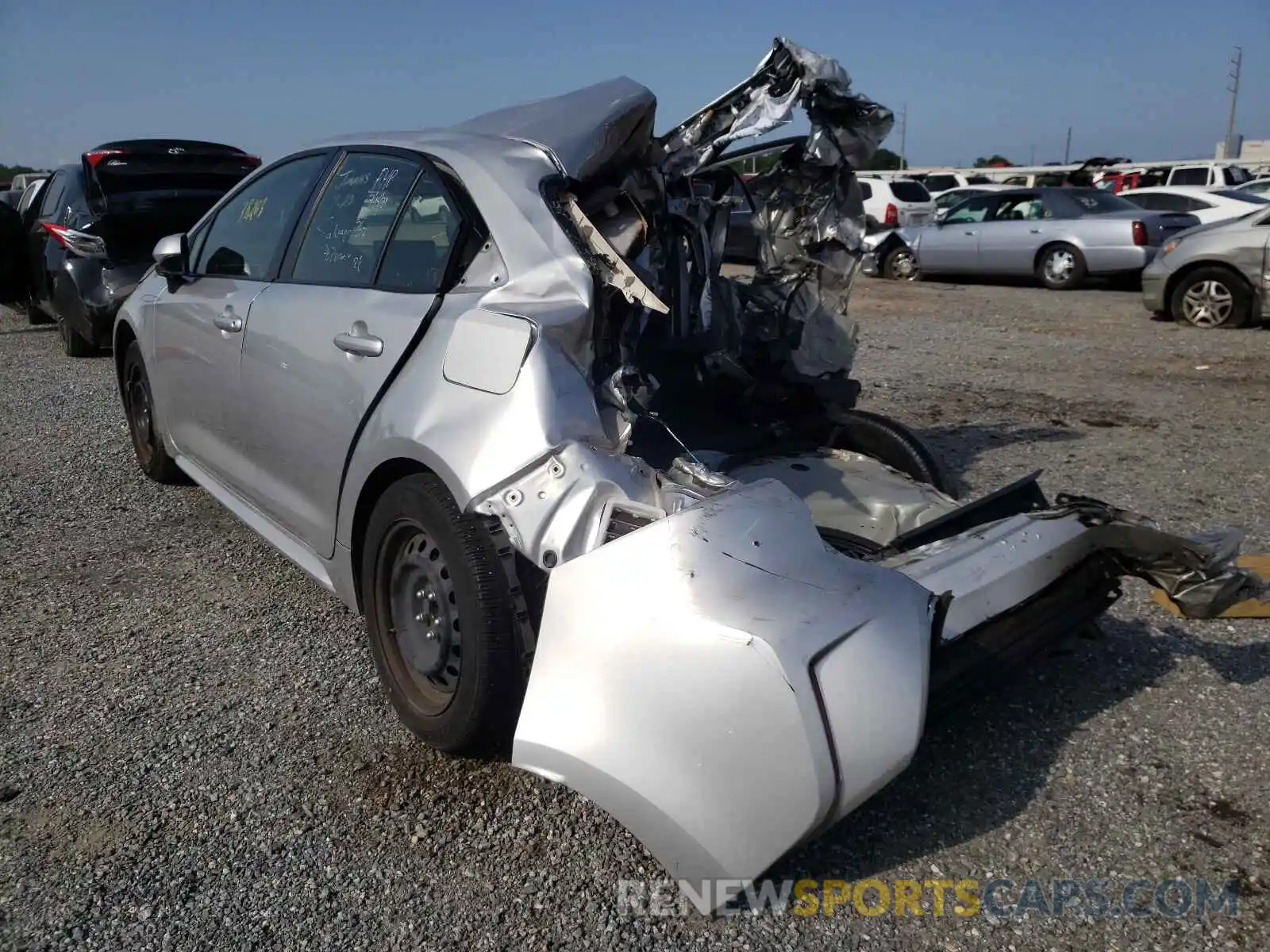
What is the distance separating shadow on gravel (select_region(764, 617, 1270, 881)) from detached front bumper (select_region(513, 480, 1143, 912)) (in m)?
0.27

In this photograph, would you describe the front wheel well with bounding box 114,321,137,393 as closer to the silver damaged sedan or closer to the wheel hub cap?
the silver damaged sedan

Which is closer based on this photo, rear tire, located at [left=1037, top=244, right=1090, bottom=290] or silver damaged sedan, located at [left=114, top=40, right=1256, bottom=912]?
silver damaged sedan, located at [left=114, top=40, right=1256, bottom=912]

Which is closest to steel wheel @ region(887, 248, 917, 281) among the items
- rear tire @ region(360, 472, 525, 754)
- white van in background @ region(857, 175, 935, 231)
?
white van in background @ region(857, 175, 935, 231)

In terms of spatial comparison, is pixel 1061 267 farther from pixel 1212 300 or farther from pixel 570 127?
pixel 570 127

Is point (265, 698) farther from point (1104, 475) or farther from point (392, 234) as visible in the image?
point (1104, 475)

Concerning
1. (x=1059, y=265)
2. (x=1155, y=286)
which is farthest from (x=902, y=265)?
(x=1155, y=286)

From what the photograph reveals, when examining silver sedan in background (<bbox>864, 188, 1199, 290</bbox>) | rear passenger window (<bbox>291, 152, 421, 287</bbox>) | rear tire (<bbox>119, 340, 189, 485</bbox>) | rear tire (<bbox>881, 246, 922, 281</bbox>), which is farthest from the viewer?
rear tire (<bbox>881, 246, 922, 281</bbox>)

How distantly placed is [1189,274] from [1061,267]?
384 centimetres

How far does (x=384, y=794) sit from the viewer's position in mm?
2721

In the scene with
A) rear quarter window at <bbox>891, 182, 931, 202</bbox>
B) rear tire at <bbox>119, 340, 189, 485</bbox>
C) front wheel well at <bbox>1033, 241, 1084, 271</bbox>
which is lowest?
front wheel well at <bbox>1033, 241, 1084, 271</bbox>

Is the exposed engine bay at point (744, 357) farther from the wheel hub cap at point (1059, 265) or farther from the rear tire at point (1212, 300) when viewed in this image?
the wheel hub cap at point (1059, 265)

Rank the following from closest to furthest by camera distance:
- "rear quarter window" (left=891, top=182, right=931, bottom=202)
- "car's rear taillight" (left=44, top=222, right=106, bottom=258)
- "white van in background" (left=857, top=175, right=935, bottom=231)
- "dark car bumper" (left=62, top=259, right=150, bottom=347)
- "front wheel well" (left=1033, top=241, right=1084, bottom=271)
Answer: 1. "car's rear taillight" (left=44, top=222, right=106, bottom=258)
2. "dark car bumper" (left=62, top=259, right=150, bottom=347)
3. "front wheel well" (left=1033, top=241, right=1084, bottom=271)
4. "white van in background" (left=857, top=175, right=935, bottom=231)
5. "rear quarter window" (left=891, top=182, right=931, bottom=202)

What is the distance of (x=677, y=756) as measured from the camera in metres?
2.11

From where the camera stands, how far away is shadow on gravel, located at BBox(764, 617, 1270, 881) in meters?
2.50
